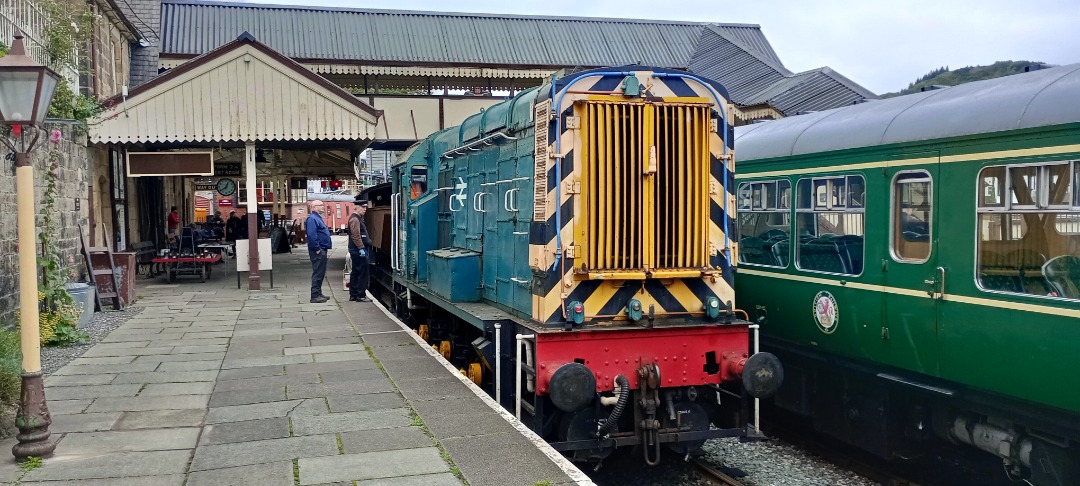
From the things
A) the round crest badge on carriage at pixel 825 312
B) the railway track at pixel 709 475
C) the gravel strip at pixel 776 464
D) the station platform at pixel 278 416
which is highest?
the round crest badge on carriage at pixel 825 312

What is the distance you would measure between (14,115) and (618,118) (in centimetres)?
436

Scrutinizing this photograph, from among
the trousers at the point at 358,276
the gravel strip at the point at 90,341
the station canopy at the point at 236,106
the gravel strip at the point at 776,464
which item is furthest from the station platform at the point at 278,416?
the station canopy at the point at 236,106

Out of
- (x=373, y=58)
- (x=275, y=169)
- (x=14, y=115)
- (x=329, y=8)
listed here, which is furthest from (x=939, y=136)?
(x=329, y=8)

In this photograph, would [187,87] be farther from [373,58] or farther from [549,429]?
[549,429]

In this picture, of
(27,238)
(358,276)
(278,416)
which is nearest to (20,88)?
(27,238)

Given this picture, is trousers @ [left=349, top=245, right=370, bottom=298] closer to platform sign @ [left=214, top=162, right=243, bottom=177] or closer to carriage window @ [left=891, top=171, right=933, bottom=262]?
platform sign @ [left=214, top=162, right=243, bottom=177]

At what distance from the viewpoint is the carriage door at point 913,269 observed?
6.39m

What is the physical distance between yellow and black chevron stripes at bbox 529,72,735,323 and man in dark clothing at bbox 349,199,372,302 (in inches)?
319

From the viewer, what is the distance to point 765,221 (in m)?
8.73

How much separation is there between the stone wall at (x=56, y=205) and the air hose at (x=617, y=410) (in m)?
7.82

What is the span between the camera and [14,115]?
18.9 ft

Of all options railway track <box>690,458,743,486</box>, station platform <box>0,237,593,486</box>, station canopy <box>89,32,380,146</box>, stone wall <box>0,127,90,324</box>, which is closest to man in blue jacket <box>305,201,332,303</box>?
station canopy <box>89,32,380,146</box>

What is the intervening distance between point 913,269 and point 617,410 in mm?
2644

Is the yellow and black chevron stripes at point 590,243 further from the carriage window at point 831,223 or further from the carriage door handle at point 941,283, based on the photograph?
the carriage door handle at point 941,283
